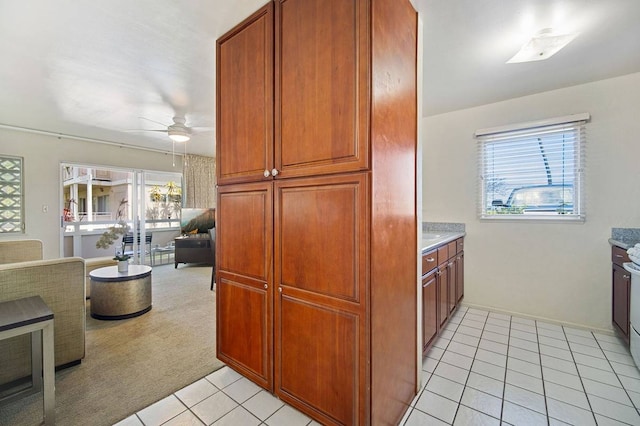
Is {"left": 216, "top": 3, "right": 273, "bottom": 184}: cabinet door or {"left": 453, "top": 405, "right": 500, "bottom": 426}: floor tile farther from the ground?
{"left": 216, "top": 3, "right": 273, "bottom": 184}: cabinet door

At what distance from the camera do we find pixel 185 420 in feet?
5.16

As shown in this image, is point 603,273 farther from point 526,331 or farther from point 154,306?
point 154,306

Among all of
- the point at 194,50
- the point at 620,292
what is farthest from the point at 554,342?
the point at 194,50

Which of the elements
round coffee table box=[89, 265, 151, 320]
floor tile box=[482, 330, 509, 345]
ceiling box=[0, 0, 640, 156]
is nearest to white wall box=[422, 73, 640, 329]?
ceiling box=[0, 0, 640, 156]

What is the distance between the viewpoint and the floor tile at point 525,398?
1.70m

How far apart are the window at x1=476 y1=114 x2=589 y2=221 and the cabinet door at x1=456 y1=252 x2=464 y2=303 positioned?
0.60 m

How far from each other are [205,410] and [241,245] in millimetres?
1016

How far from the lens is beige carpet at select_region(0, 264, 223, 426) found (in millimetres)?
1636

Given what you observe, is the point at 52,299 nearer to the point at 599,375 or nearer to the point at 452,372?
the point at 452,372

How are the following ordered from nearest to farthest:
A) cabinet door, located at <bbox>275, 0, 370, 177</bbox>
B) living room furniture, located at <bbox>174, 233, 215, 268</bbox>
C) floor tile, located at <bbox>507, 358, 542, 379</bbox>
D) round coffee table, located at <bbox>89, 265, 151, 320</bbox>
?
cabinet door, located at <bbox>275, 0, 370, 177</bbox>
floor tile, located at <bbox>507, 358, 542, 379</bbox>
round coffee table, located at <bbox>89, 265, 151, 320</bbox>
living room furniture, located at <bbox>174, 233, 215, 268</bbox>

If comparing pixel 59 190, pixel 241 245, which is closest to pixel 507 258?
pixel 241 245

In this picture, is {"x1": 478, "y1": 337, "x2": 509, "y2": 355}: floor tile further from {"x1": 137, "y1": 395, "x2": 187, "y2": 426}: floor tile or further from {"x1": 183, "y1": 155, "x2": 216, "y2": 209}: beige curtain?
{"x1": 183, "y1": 155, "x2": 216, "y2": 209}: beige curtain

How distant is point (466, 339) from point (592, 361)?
89cm

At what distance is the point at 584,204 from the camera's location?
2742 millimetres
